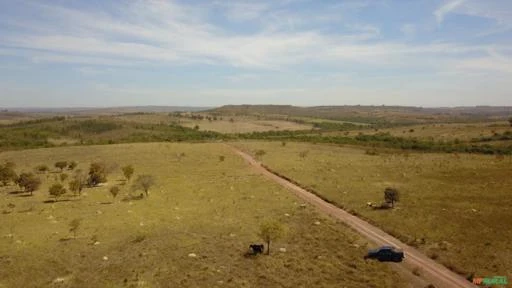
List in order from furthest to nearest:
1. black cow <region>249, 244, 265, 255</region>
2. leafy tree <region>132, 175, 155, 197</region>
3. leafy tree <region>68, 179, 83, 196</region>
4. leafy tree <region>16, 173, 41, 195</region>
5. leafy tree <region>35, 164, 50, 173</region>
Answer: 1. leafy tree <region>35, 164, 50, 173</region>
2. leafy tree <region>16, 173, 41, 195</region>
3. leafy tree <region>132, 175, 155, 197</region>
4. leafy tree <region>68, 179, 83, 196</region>
5. black cow <region>249, 244, 265, 255</region>

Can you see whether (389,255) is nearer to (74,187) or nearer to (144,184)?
(144,184)

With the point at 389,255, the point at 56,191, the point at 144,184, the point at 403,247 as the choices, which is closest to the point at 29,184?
the point at 56,191

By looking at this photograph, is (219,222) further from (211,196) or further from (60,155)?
(60,155)

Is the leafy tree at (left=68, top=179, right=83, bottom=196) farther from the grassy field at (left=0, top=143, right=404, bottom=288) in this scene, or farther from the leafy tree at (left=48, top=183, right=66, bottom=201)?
the leafy tree at (left=48, top=183, right=66, bottom=201)

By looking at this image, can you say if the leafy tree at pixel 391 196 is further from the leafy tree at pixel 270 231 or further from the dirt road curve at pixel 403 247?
the leafy tree at pixel 270 231

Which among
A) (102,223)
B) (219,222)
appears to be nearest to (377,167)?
(219,222)

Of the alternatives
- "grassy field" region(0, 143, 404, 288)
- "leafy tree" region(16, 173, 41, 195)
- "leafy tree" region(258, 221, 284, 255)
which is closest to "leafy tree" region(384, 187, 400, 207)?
"grassy field" region(0, 143, 404, 288)
